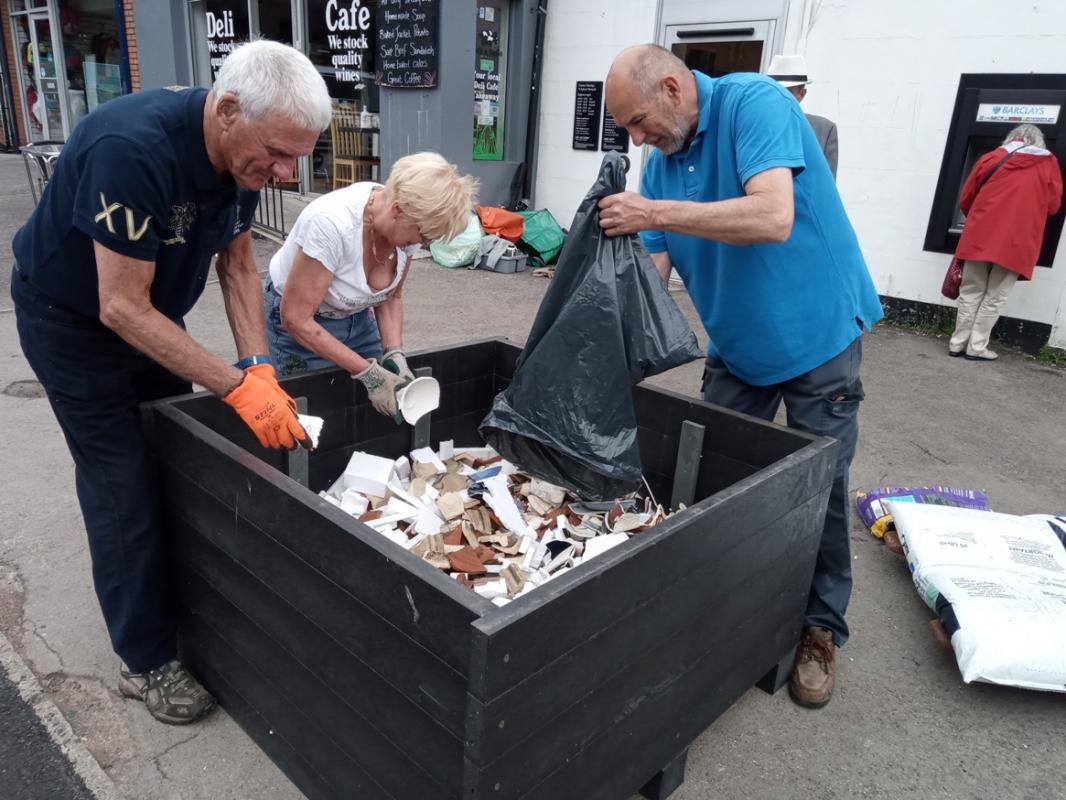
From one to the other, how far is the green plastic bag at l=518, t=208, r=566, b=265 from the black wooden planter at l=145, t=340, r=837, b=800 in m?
6.33

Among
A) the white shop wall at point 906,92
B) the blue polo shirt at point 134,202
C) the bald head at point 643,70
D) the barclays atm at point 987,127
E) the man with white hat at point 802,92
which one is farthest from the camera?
the white shop wall at point 906,92

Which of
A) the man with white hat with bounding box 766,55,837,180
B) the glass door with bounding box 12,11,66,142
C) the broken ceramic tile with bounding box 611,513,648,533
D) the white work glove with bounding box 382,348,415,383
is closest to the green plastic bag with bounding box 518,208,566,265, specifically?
the man with white hat with bounding box 766,55,837,180

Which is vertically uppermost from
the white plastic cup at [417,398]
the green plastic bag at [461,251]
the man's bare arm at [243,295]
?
the man's bare arm at [243,295]

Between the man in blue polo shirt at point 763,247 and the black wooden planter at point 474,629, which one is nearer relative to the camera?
the black wooden planter at point 474,629

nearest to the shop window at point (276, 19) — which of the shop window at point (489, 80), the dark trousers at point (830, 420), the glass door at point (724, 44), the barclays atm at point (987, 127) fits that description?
the shop window at point (489, 80)

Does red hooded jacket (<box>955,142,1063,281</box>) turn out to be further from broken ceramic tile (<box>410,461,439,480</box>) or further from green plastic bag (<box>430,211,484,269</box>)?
broken ceramic tile (<box>410,461,439,480</box>)

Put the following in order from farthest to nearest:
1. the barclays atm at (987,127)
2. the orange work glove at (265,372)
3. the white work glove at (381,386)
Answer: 1. the barclays atm at (987,127)
2. the white work glove at (381,386)
3. the orange work glove at (265,372)

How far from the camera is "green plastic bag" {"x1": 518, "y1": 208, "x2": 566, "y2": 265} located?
8.60m

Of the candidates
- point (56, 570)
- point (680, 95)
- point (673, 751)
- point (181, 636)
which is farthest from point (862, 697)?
point (56, 570)

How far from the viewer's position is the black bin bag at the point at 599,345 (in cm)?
208

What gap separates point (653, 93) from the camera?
2.15 m

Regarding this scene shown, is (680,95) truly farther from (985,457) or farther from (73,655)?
(985,457)

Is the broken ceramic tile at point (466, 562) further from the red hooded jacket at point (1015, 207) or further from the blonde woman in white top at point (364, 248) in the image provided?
the red hooded jacket at point (1015, 207)

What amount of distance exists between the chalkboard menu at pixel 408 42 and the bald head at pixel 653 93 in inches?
276
